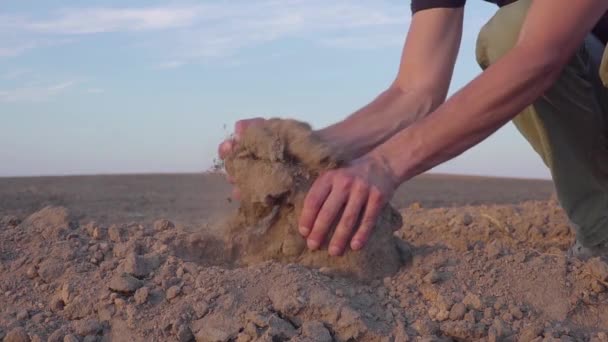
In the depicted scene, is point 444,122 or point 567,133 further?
point 567,133

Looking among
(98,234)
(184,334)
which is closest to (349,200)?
(184,334)

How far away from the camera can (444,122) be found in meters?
2.45

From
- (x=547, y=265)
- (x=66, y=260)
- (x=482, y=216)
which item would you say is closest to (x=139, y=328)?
(x=66, y=260)

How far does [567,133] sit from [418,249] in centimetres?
121

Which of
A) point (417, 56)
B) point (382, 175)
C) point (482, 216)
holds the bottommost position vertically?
point (482, 216)

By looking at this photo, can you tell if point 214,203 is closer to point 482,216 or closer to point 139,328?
point 139,328

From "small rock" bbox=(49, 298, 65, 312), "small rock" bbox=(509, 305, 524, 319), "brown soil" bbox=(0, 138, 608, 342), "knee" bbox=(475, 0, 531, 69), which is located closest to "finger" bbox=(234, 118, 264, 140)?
"brown soil" bbox=(0, 138, 608, 342)

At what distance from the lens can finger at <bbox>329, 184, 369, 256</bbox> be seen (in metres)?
2.40

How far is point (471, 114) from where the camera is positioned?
2.44m

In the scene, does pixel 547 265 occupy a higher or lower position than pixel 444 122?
Answer: lower

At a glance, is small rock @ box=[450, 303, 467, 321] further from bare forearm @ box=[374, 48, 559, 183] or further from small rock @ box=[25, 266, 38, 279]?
small rock @ box=[25, 266, 38, 279]

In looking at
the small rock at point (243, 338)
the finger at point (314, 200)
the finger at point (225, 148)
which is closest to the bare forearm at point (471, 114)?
the finger at point (314, 200)

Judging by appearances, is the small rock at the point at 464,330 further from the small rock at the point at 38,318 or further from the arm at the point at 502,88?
the small rock at the point at 38,318

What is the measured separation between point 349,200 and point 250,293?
41 centimetres
